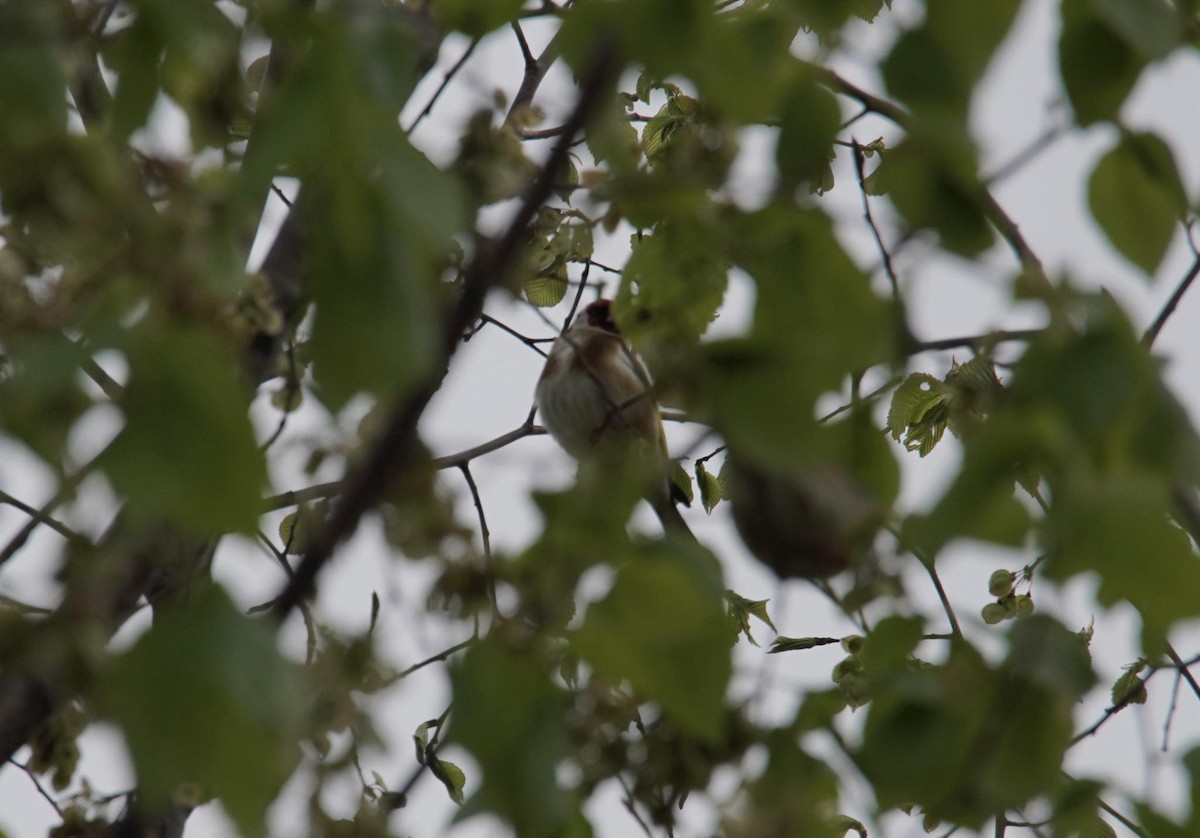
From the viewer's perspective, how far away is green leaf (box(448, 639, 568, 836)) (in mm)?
1189

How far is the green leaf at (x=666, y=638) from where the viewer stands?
1121 mm

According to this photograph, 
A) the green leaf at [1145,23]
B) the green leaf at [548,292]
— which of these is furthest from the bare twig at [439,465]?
the green leaf at [1145,23]

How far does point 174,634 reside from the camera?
98 centimetres

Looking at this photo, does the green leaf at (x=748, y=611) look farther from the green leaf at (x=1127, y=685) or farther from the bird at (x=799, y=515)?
the bird at (x=799, y=515)

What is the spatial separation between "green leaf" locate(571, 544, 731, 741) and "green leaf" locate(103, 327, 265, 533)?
0.34 metres

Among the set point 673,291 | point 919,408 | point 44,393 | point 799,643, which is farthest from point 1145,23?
point 919,408

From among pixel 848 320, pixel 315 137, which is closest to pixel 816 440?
pixel 848 320

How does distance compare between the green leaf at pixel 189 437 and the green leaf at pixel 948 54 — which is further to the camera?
the green leaf at pixel 948 54

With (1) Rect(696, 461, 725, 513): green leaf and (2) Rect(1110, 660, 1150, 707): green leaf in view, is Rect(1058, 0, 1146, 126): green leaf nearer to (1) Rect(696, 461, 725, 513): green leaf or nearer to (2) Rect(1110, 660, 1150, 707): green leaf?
(2) Rect(1110, 660, 1150, 707): green leaf

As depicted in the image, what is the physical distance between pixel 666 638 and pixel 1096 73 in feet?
2.03

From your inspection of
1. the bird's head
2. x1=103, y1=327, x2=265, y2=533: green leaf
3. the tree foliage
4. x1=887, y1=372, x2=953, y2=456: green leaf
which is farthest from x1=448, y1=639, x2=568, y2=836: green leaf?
the bird's head

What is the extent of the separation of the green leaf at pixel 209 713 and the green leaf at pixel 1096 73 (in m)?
0.82

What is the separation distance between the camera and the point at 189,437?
2.93ft

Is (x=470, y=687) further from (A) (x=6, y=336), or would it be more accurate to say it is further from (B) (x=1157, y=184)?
(B) (x=1157, y=184)
